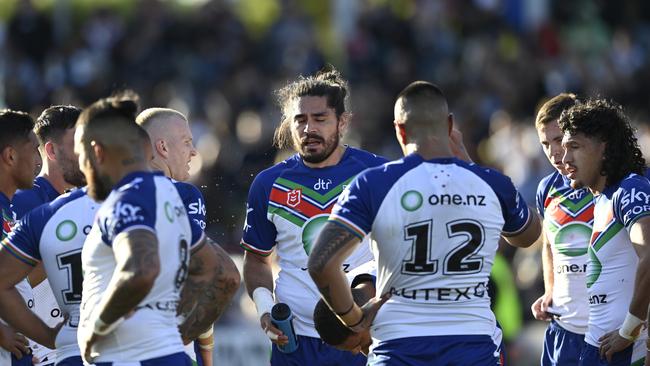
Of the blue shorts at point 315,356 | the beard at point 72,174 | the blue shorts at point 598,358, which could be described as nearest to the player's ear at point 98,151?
the beard at point 72,174

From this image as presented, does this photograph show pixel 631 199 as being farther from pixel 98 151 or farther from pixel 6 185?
pixel 6 185

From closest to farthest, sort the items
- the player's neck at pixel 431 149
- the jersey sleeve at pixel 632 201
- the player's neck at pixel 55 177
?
the player's neck at pixel 431 149
the jersey sleeve at pixel 632 201
the player's neck at pixel 55 177

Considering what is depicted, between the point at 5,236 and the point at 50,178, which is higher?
the point at 50,178

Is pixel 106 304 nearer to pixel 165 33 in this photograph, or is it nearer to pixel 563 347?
pixel 563 347

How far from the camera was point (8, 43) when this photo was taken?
2219 cm

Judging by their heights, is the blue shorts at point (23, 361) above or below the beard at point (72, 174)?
below

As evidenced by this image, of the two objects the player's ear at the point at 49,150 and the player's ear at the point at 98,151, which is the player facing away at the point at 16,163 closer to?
the player's ear at the point at 49,150

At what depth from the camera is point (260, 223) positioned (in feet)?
30.6

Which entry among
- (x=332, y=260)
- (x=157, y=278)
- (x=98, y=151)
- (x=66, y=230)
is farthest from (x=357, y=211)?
(x=66, y=230)

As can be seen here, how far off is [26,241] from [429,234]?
2.31 m

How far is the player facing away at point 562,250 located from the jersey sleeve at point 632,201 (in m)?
0.55

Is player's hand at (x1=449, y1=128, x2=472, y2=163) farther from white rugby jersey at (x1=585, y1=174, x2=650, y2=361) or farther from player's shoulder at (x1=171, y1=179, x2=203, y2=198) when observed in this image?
player's shoulder at (x1=171, y1=179, x2=203, y2=198)

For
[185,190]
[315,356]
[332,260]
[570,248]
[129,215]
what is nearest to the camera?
[129,215]

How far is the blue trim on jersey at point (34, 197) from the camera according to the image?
357 inches
